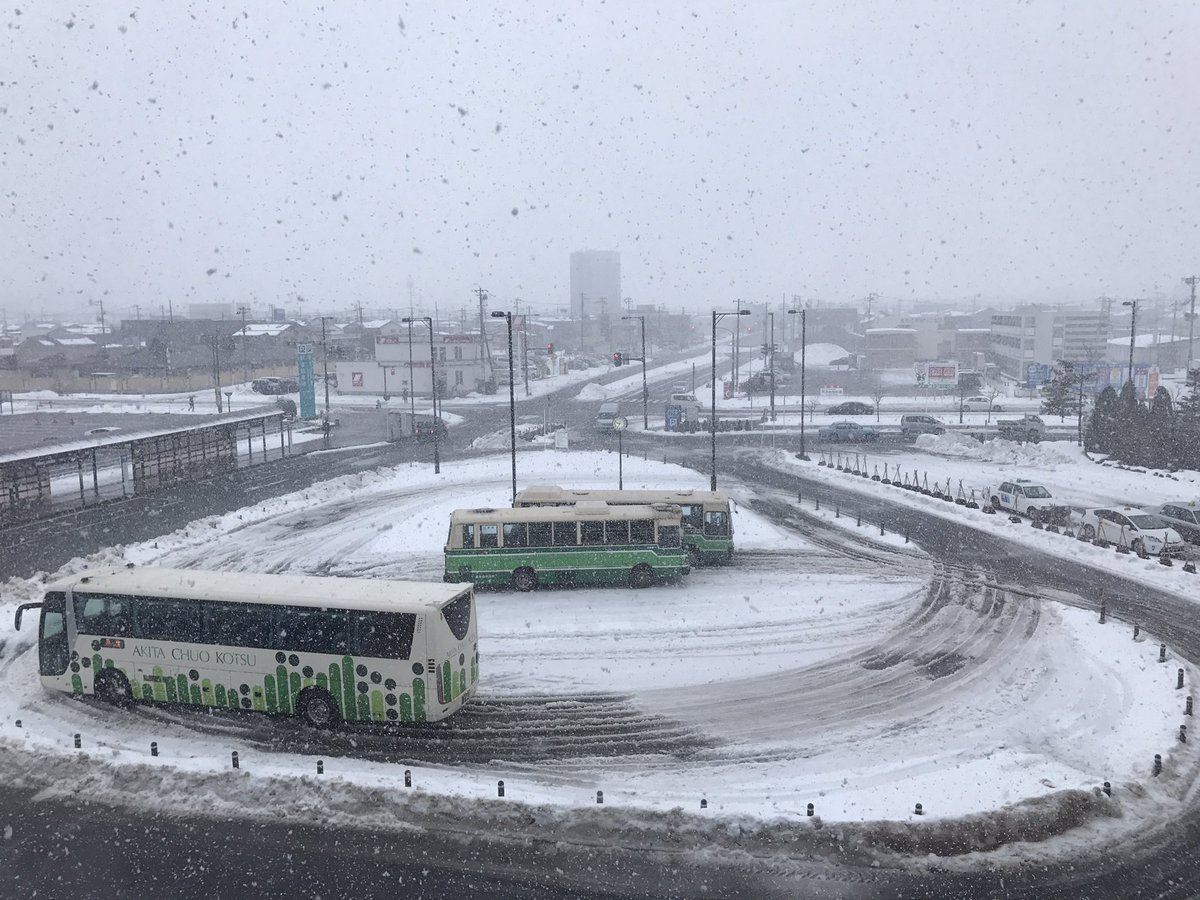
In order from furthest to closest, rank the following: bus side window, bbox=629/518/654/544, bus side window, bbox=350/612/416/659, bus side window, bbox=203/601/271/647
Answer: bus side window, bbox=629/518/654/544 → bus side window, bbox=203/601/271/647 → bus side window, bbox=350/612/416/659

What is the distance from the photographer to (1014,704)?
13.9 m

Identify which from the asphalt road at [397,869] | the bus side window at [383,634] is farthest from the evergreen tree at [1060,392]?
the bus side window at [383,634]

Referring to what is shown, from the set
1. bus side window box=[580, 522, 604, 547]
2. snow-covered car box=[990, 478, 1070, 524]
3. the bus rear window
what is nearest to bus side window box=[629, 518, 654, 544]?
bus side window box=[580, 522, 604, 547]

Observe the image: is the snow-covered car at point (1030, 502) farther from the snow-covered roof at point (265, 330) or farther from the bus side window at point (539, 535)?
the snow-covered roof at point (265, 330)

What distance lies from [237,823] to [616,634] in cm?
836

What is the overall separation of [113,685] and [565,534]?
9519mm

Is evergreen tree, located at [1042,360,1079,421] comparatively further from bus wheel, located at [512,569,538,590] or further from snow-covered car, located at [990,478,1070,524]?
bus wheel, located at [512,569,538,590]

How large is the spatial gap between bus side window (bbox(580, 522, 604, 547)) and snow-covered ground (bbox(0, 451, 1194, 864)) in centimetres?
118

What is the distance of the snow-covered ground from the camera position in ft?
36.3

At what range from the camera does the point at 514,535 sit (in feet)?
66.2

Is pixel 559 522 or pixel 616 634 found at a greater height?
pixel 559 522

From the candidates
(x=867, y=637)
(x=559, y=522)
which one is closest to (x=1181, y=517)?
(x=867, y=637)

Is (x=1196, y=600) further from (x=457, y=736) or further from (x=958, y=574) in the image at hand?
(x=457, y=736)

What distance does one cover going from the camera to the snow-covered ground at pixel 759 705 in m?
11.1
